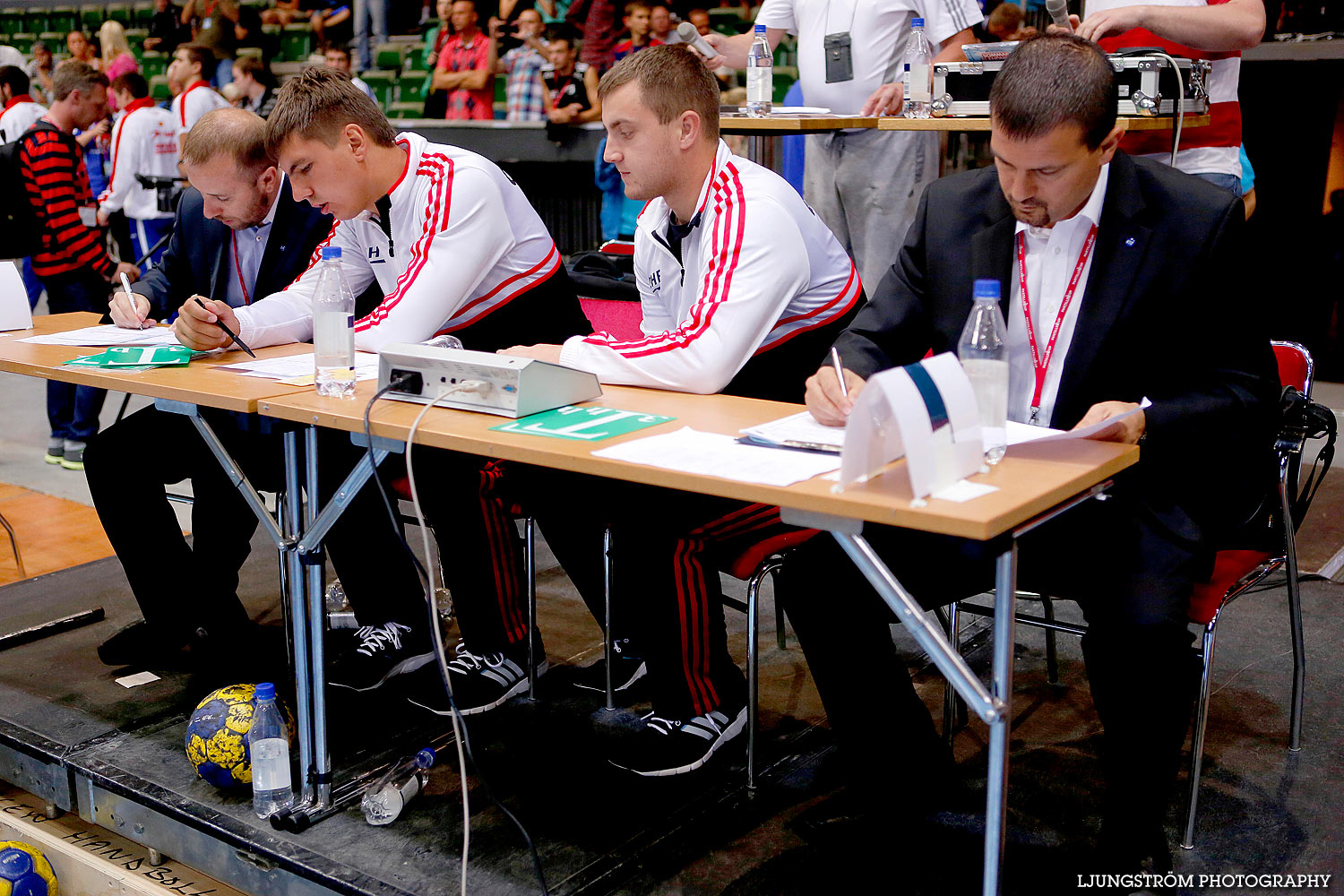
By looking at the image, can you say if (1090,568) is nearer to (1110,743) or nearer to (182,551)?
(1110,743)

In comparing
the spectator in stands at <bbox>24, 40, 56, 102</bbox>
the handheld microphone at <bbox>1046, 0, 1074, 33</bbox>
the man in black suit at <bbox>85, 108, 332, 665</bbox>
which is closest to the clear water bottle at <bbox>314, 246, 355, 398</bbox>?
the man in black suit at <bbox>85, 108, 332, 665</bbox>

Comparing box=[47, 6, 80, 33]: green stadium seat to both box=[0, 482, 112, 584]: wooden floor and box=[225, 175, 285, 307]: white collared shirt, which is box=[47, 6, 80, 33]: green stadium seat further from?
box=[225, 175, 285, 307]: white collared shirt

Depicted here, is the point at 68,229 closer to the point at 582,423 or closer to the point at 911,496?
the point at 582,423

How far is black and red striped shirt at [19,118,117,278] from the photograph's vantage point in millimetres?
4586

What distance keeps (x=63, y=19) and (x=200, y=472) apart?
1179 cm

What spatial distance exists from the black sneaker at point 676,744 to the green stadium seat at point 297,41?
29.1ft

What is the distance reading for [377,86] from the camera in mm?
9000

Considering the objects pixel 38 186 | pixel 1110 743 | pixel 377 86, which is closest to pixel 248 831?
pixel 1110 743

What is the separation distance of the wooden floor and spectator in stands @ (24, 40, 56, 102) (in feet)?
24.5

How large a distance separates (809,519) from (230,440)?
1.64 metres

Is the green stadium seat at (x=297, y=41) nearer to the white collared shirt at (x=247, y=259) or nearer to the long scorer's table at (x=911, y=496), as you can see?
the white collared shirt at (x=247, y=259)

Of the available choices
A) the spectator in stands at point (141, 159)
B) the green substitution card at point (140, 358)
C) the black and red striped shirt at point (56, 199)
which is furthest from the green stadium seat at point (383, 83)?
the green substitution card at point (140, 358)

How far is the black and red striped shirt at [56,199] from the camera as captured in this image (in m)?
4.59

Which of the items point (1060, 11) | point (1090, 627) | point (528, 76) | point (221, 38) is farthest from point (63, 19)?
point (1090, 627)
